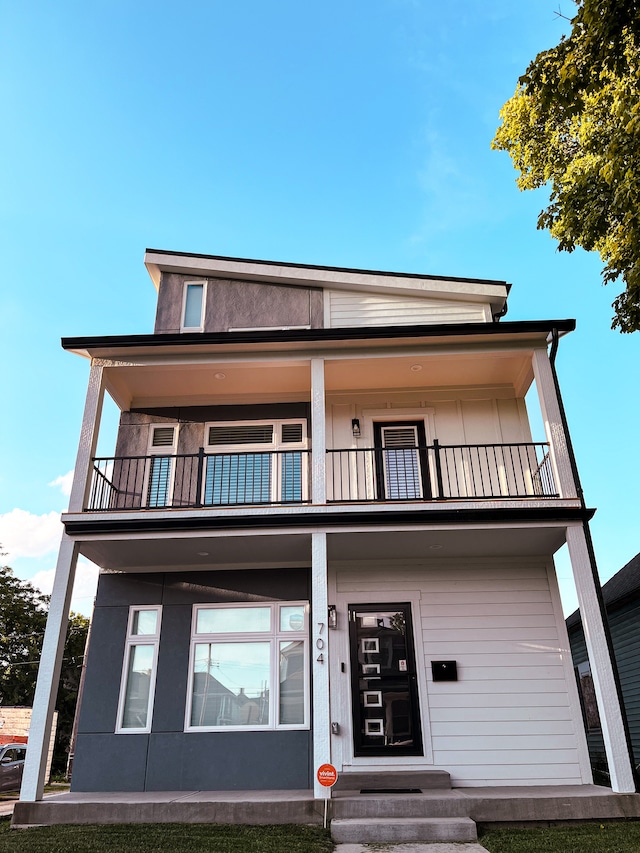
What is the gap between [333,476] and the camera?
869 centimetres

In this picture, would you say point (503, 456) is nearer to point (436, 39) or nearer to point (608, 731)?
point (608, 731)

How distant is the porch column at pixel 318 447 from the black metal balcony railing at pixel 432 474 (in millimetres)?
1153

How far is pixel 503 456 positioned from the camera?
8.82m

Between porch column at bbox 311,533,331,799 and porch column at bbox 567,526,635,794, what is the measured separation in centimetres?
278

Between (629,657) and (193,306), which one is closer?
(193,306)

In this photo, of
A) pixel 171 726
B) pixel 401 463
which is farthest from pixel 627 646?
pixel 171 726

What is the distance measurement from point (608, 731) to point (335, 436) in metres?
5.04

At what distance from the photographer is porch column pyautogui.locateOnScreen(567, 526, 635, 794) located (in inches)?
239

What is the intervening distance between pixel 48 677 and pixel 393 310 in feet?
→ 23.8

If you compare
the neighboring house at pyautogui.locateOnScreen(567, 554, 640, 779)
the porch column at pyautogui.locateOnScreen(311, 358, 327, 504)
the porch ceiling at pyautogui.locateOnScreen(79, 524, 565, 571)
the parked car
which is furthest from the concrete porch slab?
the parked car

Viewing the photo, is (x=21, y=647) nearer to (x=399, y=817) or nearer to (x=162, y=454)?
(x=162, y=454)

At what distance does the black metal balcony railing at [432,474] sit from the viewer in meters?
8.73

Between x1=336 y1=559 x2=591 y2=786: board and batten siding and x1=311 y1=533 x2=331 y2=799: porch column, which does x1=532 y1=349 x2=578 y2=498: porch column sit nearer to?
x1=336 y1=559 x2=591 y2=786: board and batten siding

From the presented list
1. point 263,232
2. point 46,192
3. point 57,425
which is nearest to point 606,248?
point 263,232
